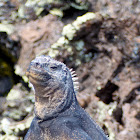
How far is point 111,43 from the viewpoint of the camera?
15.7 ft

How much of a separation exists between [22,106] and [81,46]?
65.5 inches

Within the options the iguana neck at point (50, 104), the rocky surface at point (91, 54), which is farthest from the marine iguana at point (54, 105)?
the rocky surface at point (91, 54)

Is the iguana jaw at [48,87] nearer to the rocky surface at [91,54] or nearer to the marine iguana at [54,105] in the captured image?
the marine iguana at [54,105]

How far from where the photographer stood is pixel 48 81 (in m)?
1.92

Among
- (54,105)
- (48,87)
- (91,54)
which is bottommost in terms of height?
(91,54)

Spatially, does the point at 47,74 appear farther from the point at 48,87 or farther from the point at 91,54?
the point at 91,54

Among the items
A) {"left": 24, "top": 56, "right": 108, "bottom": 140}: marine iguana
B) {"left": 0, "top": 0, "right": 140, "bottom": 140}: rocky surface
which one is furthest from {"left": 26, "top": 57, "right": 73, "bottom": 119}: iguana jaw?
{"left": 0, "top": 0, "right": 140, "bottom": 140}: rocky surface

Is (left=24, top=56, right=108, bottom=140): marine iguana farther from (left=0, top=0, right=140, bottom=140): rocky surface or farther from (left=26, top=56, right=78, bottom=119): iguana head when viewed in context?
(left=0, top=0, right=140, bottom=140): rocky surface

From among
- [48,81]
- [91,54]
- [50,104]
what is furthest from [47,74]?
[91,54]

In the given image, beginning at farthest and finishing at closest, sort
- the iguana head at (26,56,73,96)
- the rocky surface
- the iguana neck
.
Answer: the rocky surface → the iguana neck → the iguana head at (26,56,73,96)

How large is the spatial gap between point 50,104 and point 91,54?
3.13 metres

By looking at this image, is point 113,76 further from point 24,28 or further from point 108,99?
point 24,28

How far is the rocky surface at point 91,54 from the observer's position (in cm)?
445

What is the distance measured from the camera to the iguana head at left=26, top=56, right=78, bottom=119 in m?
1.87
